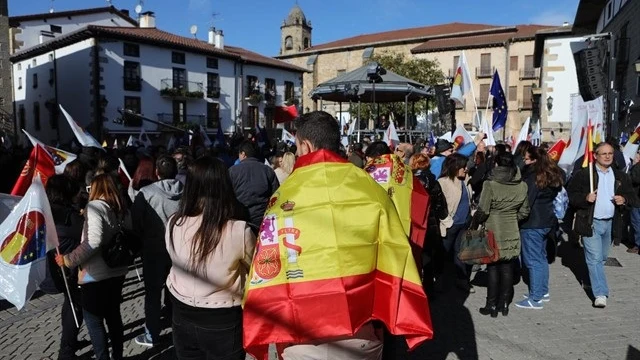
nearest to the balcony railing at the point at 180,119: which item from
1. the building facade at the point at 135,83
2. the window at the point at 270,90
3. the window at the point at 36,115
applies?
the building facade at the point at 135,83

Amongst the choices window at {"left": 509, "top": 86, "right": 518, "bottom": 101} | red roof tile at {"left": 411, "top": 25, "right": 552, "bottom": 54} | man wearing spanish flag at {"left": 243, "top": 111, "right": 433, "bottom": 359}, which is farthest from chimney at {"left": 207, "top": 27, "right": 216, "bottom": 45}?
man wearing spanish flag at {"left": 243, "top": 111, "right": 433, "bottom": 359}

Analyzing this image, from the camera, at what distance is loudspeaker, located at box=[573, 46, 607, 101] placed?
9242mm

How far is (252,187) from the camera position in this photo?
5.41 metres

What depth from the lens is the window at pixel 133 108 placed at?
101 feet

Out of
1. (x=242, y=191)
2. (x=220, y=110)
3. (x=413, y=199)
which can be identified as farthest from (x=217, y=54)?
(x=413, y=199)

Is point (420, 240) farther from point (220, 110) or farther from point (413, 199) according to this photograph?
point (220, 110)

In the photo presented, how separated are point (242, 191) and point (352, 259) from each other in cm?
351

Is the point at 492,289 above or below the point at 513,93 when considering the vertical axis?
below

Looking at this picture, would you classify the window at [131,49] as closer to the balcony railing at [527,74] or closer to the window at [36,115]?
the window at [36,115]

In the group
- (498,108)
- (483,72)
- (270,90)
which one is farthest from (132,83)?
(483,72)

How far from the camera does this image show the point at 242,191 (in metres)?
5.40

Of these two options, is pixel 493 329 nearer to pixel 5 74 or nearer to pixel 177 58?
pixel 5 74

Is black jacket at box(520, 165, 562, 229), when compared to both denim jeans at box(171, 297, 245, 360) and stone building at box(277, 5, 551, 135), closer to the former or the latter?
denim jeans at box(171, 297, 245, 360)

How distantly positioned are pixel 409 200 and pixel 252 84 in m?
37.7
